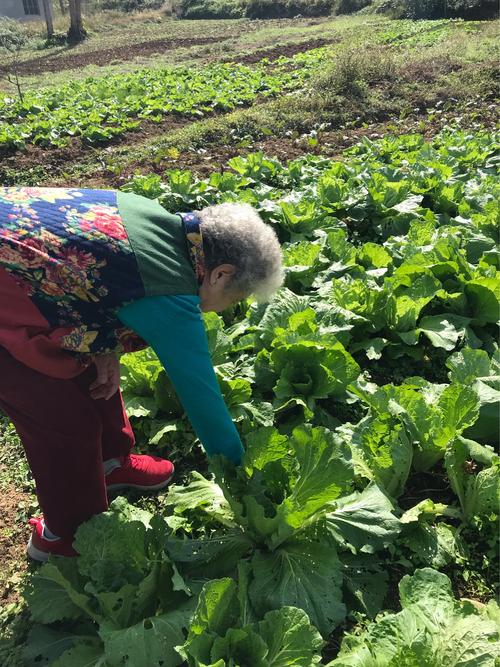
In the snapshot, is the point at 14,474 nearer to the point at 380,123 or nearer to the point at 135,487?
the point at 135,487

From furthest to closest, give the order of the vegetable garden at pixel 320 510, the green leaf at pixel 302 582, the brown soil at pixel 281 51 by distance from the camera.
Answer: the brown soil at pixel 281 51 → the green leaf at pixel 302 582 → the vegetable garden at pixel 320 510

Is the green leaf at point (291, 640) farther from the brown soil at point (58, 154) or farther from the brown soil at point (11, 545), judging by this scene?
the brown soil at point (58, 154)

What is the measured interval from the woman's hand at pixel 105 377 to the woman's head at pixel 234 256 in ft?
1.73

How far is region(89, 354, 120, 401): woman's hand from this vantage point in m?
Answer: 2.38

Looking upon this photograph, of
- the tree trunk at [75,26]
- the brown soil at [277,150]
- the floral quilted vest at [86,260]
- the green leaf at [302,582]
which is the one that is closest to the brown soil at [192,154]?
the brown soil at [277,150]

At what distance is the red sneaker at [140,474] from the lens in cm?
290

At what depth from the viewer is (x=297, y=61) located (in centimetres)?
1836

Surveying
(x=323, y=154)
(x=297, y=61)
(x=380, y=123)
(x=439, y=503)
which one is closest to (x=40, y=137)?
(x=323, y=154)

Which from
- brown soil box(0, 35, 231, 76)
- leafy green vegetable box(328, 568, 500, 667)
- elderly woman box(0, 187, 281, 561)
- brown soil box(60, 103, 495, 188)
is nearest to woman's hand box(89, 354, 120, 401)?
A: elderly woman box(0, 187, 281, 561)

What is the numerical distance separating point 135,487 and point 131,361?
787 millimetres

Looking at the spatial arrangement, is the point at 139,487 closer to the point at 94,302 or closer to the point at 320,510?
the point at 320,510

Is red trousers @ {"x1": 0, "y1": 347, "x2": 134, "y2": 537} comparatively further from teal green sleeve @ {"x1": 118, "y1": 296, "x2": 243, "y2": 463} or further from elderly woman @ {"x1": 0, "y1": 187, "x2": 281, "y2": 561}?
teal green sleeve @ {"x1": 118, "y1": 296, "x2": 243, "y2": 463}

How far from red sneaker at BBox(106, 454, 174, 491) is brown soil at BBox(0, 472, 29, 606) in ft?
1.67

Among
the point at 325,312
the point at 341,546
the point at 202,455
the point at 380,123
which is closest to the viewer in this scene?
the point at 341,546
